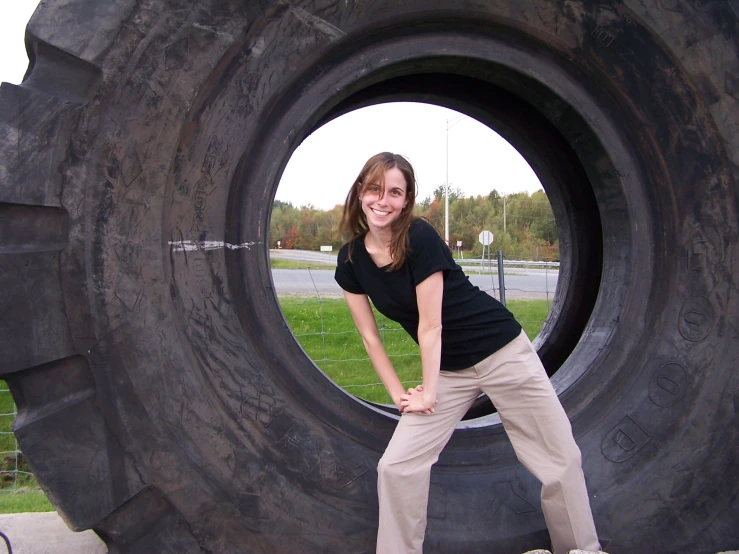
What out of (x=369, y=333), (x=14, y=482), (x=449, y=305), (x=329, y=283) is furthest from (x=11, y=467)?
(x=329, y=283)

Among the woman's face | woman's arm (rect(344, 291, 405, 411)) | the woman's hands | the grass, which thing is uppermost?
the woman's face

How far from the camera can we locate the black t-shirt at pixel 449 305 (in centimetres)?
187

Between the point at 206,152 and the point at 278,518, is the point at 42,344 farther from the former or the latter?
the point at 278,518

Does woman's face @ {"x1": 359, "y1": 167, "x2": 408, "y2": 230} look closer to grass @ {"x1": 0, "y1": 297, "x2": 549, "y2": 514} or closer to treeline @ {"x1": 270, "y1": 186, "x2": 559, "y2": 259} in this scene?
grass @ {"x1": 0, "y1": 297, "x2": 549, "y2": 514}

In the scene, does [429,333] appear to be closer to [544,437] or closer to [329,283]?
[544,437]

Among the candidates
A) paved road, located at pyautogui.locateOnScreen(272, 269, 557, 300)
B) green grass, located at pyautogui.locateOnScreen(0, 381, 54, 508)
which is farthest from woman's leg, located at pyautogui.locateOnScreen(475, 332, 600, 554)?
paved road, located at pyautogui.locateOnScreen(272, 269, 557, 300)

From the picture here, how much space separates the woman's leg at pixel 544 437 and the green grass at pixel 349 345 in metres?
2.64

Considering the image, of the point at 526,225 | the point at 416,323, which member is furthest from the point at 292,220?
the point at 416,323

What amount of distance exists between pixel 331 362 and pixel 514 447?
4.86 meters

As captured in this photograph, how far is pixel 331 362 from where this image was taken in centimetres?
664

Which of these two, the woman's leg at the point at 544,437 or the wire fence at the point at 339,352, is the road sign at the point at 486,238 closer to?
the wire fence at the point at 339,352

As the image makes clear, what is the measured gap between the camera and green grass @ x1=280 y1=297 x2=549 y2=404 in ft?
19.5

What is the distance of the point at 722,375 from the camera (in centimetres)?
183

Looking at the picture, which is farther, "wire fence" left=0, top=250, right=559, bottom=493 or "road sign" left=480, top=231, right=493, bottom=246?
"road sign" left=480, top=231, right=493, bottom=246
